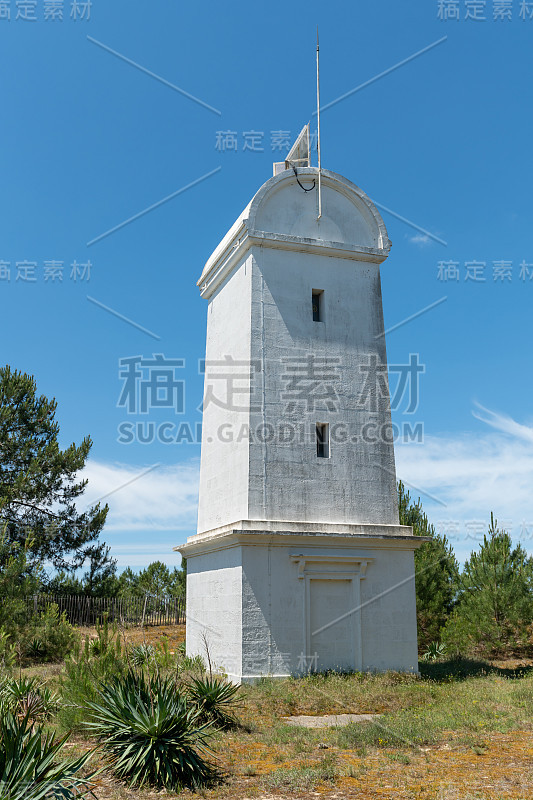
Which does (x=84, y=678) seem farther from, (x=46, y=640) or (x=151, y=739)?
(x=46, y=640)

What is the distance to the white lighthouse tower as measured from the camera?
14.0m

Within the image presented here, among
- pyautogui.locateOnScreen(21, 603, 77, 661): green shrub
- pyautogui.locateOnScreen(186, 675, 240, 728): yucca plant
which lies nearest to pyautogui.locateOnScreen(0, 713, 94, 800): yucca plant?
pyautogui.locateOnScreen(186, 675, 240, 728): yucca plant

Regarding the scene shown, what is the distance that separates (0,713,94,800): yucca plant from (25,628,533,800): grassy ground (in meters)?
1.70

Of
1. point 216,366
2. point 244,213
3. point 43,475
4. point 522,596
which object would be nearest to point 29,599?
point 43,475

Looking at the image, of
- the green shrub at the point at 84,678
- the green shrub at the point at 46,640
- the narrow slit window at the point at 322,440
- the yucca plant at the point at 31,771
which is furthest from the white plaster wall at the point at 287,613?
the yucca plant at the point at 31,771

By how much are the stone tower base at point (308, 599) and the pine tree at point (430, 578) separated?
6.53 meters

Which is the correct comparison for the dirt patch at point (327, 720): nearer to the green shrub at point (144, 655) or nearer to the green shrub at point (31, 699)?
the green shrub at point (144, 655)

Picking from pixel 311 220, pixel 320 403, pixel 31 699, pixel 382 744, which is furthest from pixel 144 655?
pixel 311 220

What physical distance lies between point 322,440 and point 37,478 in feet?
50.4

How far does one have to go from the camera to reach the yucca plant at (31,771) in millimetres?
5332

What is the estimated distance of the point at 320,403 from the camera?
51.5 feet

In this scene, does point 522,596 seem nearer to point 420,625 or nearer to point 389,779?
point 420,625

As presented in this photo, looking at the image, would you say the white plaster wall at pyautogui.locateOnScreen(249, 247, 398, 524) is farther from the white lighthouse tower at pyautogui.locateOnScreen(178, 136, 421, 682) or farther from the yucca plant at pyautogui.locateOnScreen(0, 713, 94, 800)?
the yucca plant at pyautogui.locateOnScreen(0, 713, 94, 800)

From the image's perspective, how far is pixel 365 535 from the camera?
48.8 feet
